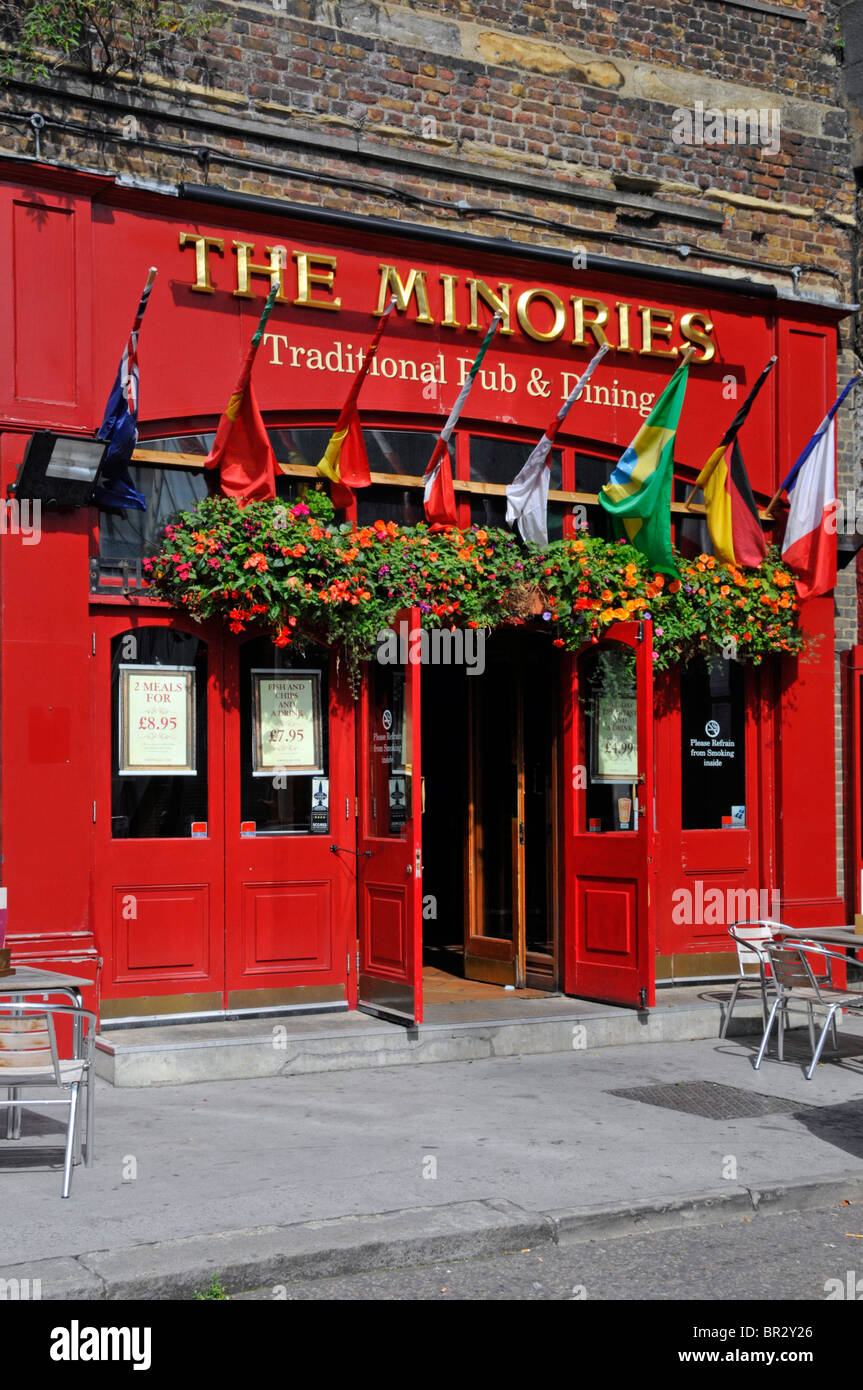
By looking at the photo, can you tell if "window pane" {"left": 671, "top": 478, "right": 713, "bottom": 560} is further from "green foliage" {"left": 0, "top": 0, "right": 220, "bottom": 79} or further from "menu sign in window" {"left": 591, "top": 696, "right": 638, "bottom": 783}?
"green foliage" {"left": 0, "top": 0, "right": 220, "bottom": 79}

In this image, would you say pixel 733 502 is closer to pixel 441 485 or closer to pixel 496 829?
pixel 441 485

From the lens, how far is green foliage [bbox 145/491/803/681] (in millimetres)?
9711

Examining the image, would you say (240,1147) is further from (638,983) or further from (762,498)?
(762,498)

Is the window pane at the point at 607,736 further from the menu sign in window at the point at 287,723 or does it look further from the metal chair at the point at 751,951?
the menu sign in window at the point at 287,723

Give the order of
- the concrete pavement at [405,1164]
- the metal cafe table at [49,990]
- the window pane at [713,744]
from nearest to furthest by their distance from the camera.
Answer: the concrete pavement at [405,1164] < the metal cafe table at [49,990] < the window pane at [713,744]

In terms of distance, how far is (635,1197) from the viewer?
649 cm

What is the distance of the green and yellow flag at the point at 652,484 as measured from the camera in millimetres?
11031

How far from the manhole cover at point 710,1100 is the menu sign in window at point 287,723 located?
3.24 metres

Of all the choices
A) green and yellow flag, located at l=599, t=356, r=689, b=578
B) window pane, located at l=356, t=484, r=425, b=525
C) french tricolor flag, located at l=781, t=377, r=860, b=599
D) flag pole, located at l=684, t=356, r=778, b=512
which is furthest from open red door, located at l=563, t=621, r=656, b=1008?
french tricolor flag, located at l=781, t=377, r=860, b=599

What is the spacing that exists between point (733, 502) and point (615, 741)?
2272mm

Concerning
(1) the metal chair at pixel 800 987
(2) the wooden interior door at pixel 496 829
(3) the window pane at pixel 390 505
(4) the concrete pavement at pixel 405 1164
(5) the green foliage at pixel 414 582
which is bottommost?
(4) the concrete pavement at pixel 405 1164

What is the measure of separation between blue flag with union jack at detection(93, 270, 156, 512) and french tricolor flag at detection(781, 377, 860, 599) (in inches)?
218

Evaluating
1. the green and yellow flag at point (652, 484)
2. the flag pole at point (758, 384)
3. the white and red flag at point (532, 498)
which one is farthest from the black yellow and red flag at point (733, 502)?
the white and red flag at point (532, 498)

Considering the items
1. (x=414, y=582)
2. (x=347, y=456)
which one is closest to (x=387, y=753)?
(x=414, y=582)
